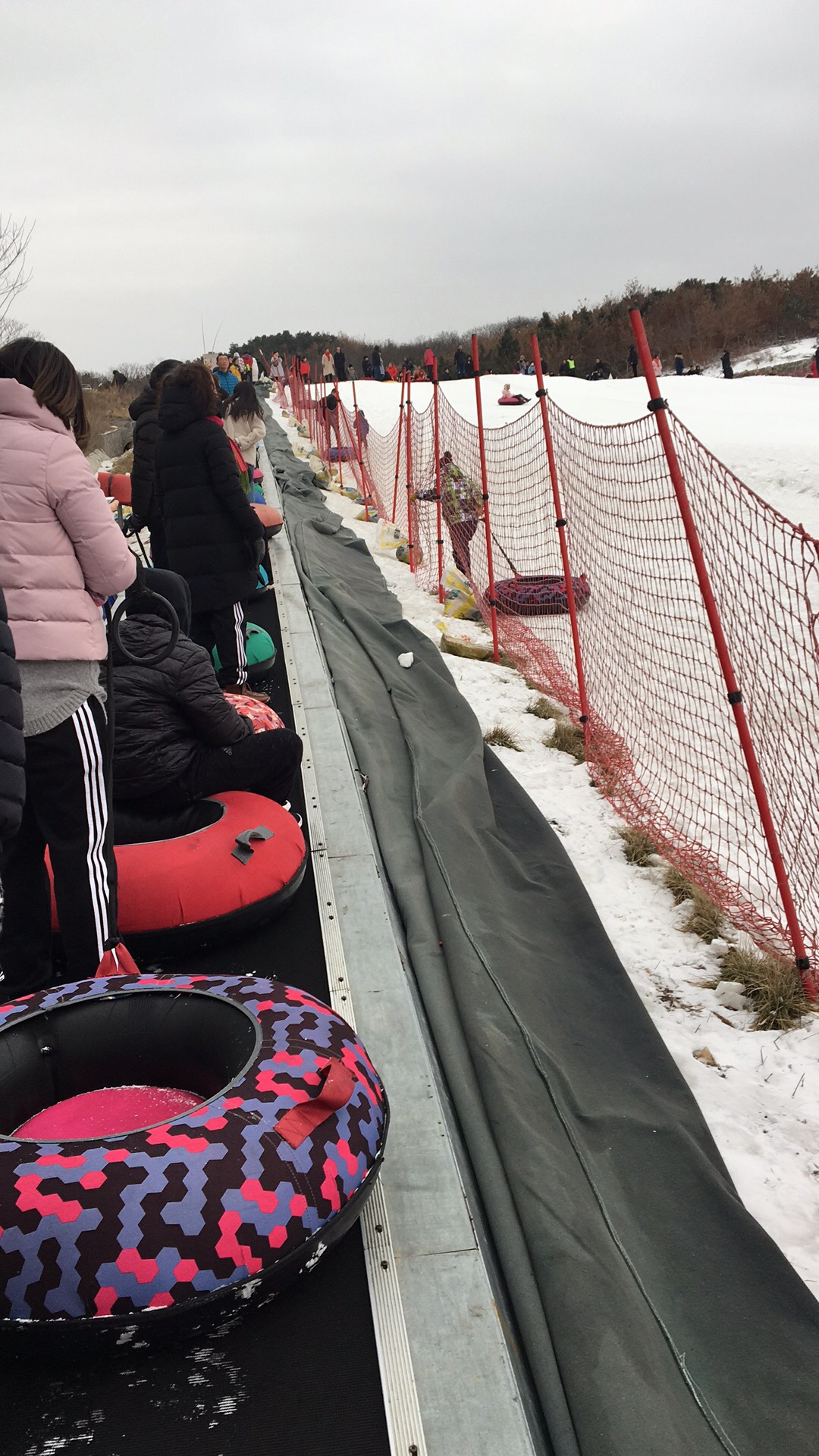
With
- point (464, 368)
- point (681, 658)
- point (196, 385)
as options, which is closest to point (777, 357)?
point (464, 368)

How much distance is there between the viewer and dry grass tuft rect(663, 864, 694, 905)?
3.97 m

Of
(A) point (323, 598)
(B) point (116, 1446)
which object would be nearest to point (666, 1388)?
(B) point (116, 1446)

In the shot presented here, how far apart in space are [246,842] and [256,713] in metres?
1.14

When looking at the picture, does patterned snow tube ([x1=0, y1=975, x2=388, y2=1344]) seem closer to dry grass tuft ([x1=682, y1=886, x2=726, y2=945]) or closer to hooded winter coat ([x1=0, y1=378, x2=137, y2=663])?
→ hooded winter coat ([x1=0, y1=378, x2=137, y2=663])

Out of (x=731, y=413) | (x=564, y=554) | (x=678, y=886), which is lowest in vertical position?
(x=678, y=886)

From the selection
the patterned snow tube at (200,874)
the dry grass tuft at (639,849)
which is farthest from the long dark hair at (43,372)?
the dry grass tuft at (639,849)

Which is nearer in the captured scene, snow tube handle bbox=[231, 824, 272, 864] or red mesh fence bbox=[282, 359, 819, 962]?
snow tube handle bbox=[231, 824, 272, 864]

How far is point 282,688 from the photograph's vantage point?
17.7 feet

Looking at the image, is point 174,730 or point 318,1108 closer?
point 318,1108

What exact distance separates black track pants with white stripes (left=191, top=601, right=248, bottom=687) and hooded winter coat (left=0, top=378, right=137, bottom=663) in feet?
7.85

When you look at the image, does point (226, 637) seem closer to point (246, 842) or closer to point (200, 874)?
point (246, 842)

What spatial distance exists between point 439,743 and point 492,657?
250 centimetres

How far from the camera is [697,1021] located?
323cm

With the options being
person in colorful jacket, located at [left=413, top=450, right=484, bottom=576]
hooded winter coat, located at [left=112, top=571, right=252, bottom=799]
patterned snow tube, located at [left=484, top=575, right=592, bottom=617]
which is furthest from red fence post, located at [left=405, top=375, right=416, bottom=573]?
hooded winter coat, located at [left=112, top=571, right=252, bottom=799]
